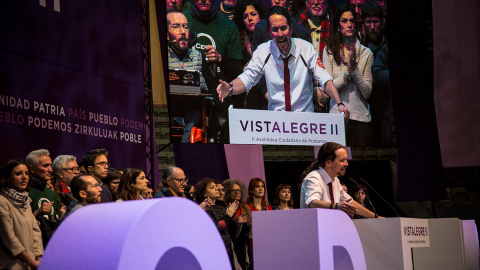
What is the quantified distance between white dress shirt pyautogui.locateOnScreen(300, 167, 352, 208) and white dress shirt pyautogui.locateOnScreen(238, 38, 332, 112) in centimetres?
379

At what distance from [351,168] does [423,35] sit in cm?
305

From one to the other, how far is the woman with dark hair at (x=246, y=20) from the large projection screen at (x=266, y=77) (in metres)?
0.01

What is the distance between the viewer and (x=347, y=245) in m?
3.50

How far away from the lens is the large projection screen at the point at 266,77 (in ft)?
25.3

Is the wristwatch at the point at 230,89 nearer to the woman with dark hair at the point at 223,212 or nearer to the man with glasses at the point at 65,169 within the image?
the woman with dark hair at the point at 223,212

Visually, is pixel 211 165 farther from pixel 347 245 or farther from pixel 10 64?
pixel 347 245

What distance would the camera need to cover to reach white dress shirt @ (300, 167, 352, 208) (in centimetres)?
421

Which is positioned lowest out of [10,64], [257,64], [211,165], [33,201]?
[33,201]

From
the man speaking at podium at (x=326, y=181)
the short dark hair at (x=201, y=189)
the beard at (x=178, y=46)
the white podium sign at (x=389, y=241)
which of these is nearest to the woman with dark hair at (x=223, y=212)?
the short dark hair at (x=201, y=189)

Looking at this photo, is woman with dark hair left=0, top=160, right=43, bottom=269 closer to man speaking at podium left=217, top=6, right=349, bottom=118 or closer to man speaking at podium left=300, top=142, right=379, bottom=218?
man speaking at podium left=300, top=142, right=379, bottom=218

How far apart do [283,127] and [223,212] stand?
2.66 metres

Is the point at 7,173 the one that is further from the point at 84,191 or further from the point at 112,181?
the point at 112,181

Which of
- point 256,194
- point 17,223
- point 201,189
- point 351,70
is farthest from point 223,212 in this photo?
point 351,70

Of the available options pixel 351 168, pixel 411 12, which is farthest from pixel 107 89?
pixel 351 168
